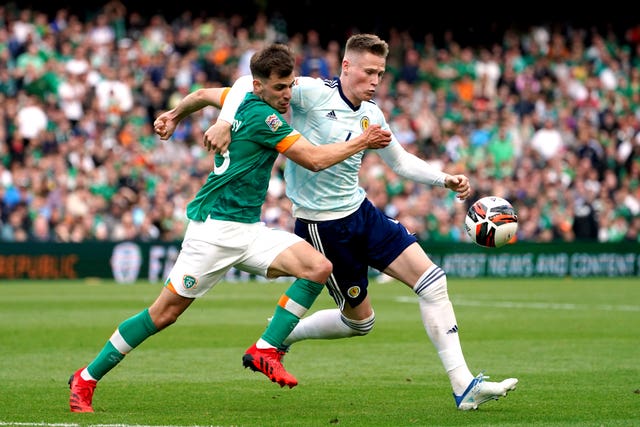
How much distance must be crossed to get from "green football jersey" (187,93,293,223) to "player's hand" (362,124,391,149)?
52 centimetres

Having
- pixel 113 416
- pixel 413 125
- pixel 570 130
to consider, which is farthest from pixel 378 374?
pixel 570 130

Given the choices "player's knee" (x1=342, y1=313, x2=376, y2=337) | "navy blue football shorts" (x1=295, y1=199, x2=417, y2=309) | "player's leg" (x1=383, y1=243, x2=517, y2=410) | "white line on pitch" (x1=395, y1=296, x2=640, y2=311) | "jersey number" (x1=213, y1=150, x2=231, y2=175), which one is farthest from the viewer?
"white line on pitch" (x1=395, y1=296, x2=640, y2=311)

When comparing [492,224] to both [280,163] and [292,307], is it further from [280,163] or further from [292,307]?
[280,163]

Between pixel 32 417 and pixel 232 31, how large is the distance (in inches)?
900

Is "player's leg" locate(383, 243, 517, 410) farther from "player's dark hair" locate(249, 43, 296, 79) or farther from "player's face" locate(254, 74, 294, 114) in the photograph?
"player's dark hair" locate(249, 43, 296, 79)

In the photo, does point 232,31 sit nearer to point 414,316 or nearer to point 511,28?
point 511,28

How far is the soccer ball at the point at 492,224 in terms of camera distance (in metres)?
8.49

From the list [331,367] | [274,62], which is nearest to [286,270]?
[274,62]

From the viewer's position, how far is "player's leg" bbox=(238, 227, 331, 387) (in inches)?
301

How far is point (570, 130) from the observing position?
95.4ft

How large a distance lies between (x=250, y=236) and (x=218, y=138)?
27.3 inches

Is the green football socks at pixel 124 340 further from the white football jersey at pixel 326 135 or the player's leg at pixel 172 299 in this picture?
the white football jersey at pixel 326 135

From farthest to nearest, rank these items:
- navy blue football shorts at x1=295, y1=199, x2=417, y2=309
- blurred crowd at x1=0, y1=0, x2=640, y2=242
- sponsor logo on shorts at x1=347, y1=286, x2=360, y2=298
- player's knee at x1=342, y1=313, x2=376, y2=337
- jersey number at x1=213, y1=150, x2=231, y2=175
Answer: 1. blurred crowd at x1=0, y1=0, x2=640, y2=242
2. player's knee at x1=342, y1=313, x2=376, y2=337
3. sponsor logo on shorts at x1=347, y1=286, x2=360, y2=298
4. navy blue football shorts at x1=295, y1=199, x2=417, y2=309
5. jersey number at x1=213, y1=150, x2=231, y2=175

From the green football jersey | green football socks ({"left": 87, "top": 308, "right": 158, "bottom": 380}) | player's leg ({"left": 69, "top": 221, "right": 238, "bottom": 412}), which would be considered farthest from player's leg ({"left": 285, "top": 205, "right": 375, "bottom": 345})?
green football socks ({"left": 87, "top": 308, "right": 158, "bottom": 380})
